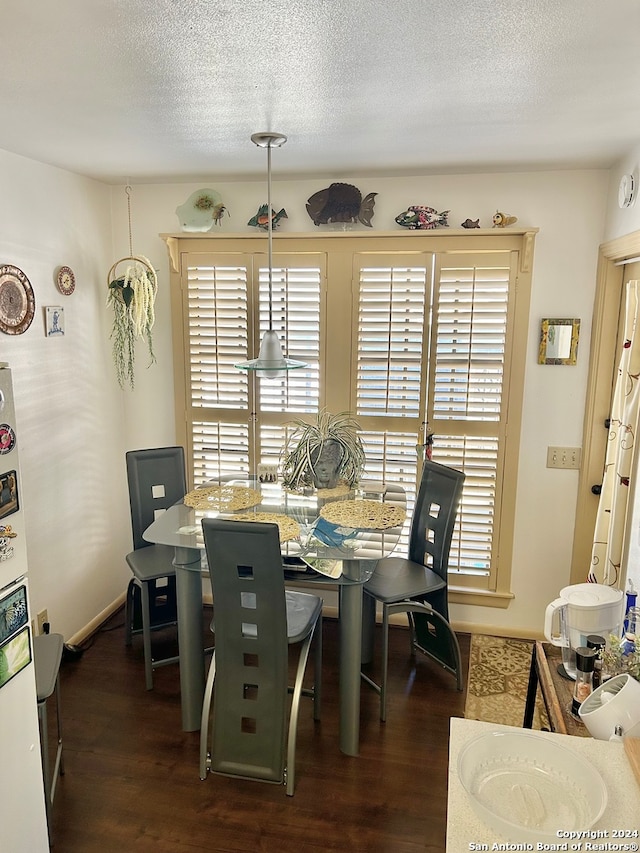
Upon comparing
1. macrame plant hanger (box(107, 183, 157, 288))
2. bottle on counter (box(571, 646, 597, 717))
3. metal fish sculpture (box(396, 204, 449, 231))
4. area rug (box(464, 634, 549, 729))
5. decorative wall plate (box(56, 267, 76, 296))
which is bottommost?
area rug (box(464, 634, 549, 729))

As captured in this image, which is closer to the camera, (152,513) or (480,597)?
(152,513)

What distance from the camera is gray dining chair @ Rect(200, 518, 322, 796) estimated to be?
2258mm

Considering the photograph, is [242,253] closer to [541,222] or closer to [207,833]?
[541,222]

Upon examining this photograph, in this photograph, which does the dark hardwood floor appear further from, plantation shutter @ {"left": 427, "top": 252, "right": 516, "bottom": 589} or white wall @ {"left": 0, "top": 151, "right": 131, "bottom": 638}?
plantation shutter @ {"left": 427, "top": 252, "right": 516, "bottom": 589}

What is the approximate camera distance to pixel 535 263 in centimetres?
328

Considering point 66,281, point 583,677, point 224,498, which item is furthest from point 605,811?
point 66,281

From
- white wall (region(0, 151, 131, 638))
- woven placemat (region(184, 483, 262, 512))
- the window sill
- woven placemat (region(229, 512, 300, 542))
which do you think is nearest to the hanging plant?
white wall (region(0, 151, 131, 638))

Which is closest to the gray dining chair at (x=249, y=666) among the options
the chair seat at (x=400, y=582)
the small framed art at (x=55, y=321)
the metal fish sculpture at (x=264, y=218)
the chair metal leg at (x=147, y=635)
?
the chair seat at (x=400, y=582)

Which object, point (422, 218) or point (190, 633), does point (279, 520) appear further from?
point (422, 218)

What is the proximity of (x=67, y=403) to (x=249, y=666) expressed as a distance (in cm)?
180

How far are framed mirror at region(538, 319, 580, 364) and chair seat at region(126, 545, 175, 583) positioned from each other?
227 centimetres

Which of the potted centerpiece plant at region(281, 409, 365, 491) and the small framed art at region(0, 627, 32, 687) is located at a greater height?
the potted centerpiece plant at region(281, 409, 365, 491)

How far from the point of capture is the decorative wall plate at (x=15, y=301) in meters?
2.76

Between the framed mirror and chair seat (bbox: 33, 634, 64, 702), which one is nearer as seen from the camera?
chair seat (bbox: 33, 634, 64, 702)
